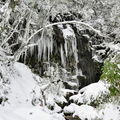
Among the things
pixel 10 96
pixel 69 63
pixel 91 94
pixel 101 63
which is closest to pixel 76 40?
pixel 69 63

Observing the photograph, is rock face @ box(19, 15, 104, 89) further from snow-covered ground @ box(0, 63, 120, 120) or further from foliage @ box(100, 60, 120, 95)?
foliage @ box(100, 60, 120, 95)

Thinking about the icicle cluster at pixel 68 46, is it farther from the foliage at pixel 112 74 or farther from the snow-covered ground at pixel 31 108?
the foliage at pixel 112 74

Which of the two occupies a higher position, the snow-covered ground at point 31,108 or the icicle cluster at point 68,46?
the icicle cluster at point 68,46

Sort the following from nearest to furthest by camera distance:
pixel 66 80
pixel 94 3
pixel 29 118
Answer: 1. pixel 29 118
2. pixel 94 3
3. pixel 66 80


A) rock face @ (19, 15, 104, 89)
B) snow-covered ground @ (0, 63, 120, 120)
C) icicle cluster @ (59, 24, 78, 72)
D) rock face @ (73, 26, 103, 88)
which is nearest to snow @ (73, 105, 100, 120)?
snow-covered ground @ (0, 63, 120, 120)

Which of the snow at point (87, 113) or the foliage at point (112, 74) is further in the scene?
the snow at point (87, 113)

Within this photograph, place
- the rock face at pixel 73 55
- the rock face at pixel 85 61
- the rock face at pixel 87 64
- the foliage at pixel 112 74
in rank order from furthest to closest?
1. the rock face at pixel 87 64
2. the rock face at pixel 85 61
3. the rock face at pixel 73 55
4. the foliage at pixel 112 74

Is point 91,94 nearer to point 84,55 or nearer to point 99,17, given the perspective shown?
point 84,55

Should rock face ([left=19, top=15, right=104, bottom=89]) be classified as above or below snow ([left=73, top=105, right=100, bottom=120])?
above

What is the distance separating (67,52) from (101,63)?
4.27m

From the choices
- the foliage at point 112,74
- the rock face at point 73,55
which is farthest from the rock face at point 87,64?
the foliage at point 112,74

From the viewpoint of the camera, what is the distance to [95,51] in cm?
1475

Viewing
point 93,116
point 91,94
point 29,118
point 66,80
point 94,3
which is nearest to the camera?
point 29,118

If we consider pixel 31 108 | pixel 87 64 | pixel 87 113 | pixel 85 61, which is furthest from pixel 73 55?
pixel 31 108
